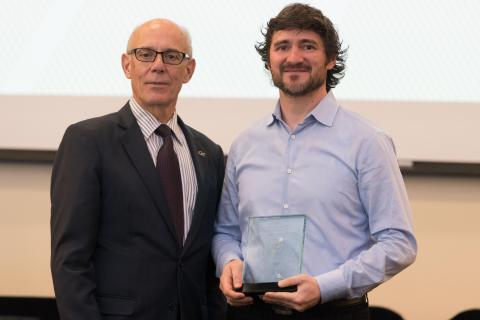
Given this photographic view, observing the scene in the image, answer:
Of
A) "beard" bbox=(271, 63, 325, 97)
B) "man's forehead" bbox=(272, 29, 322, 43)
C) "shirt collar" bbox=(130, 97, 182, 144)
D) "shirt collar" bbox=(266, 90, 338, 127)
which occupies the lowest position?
"shirt collar" bbox=(130, 97, 182, 144)

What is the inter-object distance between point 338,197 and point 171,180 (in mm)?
531

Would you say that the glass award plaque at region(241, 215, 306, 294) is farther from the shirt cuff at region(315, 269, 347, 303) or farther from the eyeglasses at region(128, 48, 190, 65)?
the eyeglasses at region(128, 48, 190, 65)

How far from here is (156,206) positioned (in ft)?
7.55

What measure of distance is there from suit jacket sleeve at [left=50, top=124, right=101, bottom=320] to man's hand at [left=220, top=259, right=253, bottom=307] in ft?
1.25

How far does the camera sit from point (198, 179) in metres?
2.47

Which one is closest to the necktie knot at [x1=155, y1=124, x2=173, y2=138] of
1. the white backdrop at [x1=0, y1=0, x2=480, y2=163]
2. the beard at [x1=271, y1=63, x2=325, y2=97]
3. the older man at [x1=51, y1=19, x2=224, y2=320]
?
the older man at [x1=51, y1=19, x2=224, y2=320]

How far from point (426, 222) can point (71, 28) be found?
191 centimetres

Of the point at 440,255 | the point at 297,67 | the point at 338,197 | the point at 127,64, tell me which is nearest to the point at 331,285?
the point at 338,197

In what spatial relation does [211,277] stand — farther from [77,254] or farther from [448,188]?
[448,188]

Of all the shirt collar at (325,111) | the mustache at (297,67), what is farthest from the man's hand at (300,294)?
the mustache at (297,67)

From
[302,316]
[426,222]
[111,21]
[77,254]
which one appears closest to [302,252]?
[302,316]

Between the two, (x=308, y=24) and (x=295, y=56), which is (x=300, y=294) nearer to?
(x=295, y=56)

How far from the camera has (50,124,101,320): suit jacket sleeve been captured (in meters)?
2.21

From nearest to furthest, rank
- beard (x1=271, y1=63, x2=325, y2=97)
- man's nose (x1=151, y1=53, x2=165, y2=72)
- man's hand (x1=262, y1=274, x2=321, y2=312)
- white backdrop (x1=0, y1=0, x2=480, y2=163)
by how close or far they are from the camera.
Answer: man's hand (x1=262, y1=274, x2=321, y2=312), beard (x1=271, y1=63, x2=325, y2=97), man's nose (x1=151, y1=53, x2=165, y2=72), white backdrop (x1=0, y1=0, x2=480, y2=163)
